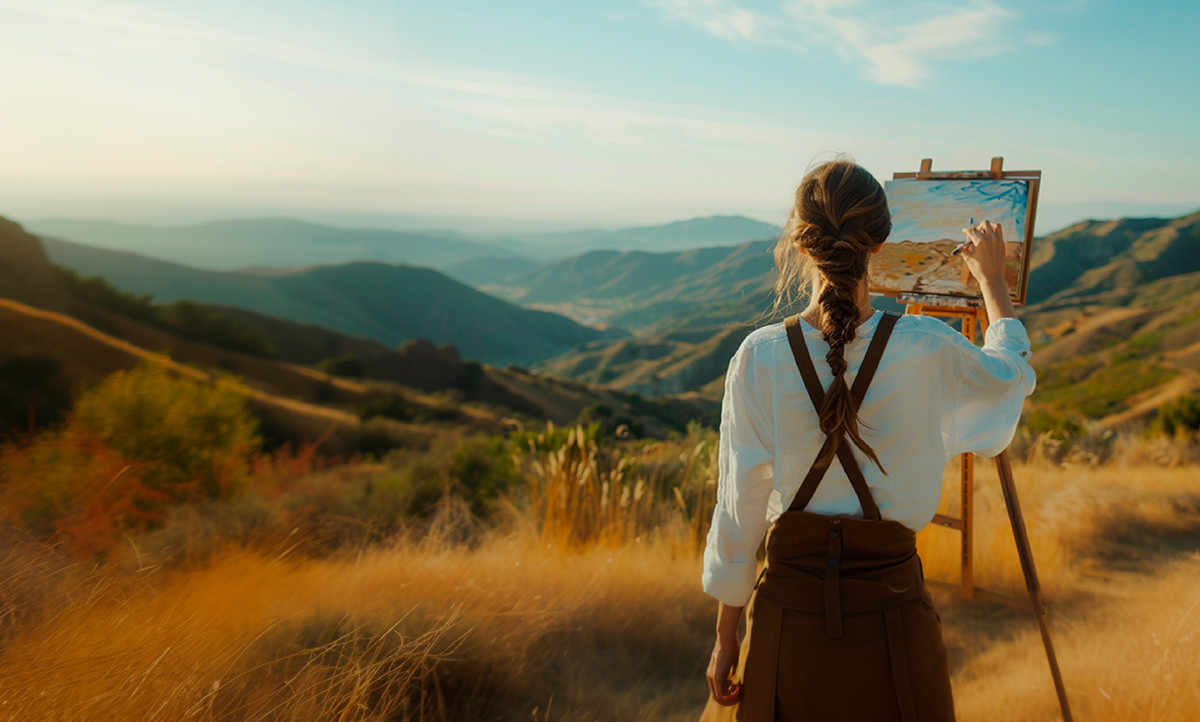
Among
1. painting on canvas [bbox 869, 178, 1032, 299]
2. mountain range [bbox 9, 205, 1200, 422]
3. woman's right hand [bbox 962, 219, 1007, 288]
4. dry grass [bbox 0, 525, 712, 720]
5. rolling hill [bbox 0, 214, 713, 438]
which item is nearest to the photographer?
woman's right hand [bbox 962, 219, 1007, 288]

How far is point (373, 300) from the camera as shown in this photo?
12694cm

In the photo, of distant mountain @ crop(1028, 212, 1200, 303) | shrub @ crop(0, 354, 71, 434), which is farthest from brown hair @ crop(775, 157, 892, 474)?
distant mountain @ crop(1028, 212, 1200, 303)

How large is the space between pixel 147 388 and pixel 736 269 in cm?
19952

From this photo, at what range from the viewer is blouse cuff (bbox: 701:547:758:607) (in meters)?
1.40

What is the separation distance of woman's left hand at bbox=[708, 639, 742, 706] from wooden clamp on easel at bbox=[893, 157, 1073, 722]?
4.25 feet

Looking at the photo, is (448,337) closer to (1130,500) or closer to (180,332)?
(180,332)

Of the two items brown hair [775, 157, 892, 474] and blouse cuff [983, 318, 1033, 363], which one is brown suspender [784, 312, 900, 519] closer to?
brown hair [775, 157, 892, 474]

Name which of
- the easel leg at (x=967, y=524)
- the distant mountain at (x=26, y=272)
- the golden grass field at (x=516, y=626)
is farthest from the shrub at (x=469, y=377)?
the easel leg at (x=967, y=524)

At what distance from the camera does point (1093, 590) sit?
3.51m

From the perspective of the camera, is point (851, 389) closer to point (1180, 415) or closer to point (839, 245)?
point (839, 245)

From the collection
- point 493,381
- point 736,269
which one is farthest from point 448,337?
point 736,269

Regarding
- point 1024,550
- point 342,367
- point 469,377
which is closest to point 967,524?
point 1024,550

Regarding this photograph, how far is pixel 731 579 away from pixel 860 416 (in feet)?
1.49

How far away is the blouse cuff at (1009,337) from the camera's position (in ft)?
4.66
